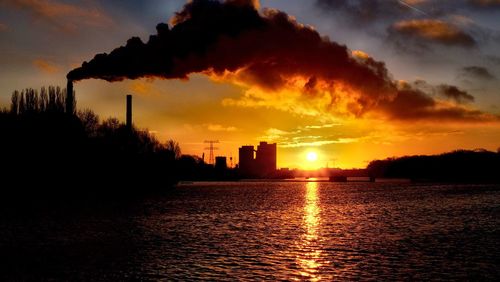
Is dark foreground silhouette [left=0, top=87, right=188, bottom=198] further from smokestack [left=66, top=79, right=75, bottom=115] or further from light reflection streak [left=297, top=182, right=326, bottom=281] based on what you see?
light reflection streak [left=297, top=182, right=326, bottom=281]

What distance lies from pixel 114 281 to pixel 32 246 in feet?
52.0

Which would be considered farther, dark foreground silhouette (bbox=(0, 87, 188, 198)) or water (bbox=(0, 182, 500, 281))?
dark foreground silhouette (bbox=(0, 87, 188, 198))

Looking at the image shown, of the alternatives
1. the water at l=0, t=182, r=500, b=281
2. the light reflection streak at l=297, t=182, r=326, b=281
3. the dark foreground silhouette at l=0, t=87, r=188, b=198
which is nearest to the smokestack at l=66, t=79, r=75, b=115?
the dark foreground silhouette at l=0, t=87, r=188, b=198

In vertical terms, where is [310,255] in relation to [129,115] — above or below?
below

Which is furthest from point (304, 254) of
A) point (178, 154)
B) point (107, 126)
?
point (178, 154)

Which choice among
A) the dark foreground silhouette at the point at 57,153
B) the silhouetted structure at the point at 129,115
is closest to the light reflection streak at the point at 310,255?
the dark foreground silhouette at the point at 57,153

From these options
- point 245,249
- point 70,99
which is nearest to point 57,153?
point 70,99

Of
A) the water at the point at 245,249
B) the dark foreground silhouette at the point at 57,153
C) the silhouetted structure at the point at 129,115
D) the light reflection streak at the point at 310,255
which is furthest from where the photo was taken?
the silhouetted structure at the point at 129,115

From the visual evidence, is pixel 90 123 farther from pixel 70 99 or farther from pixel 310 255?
pixel 310 255

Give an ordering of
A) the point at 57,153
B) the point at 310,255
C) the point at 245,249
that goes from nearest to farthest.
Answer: the point at 310,255, the point at 245,249, the point at 57,153

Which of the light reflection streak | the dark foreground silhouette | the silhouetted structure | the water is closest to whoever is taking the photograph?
the water

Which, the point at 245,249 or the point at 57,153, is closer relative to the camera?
the point at 245,249

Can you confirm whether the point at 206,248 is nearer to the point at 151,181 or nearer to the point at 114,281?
the point at 114,281

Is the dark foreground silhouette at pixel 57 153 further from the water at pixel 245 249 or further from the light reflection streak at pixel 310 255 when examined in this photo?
the light reflection streak at pixel 310 255
